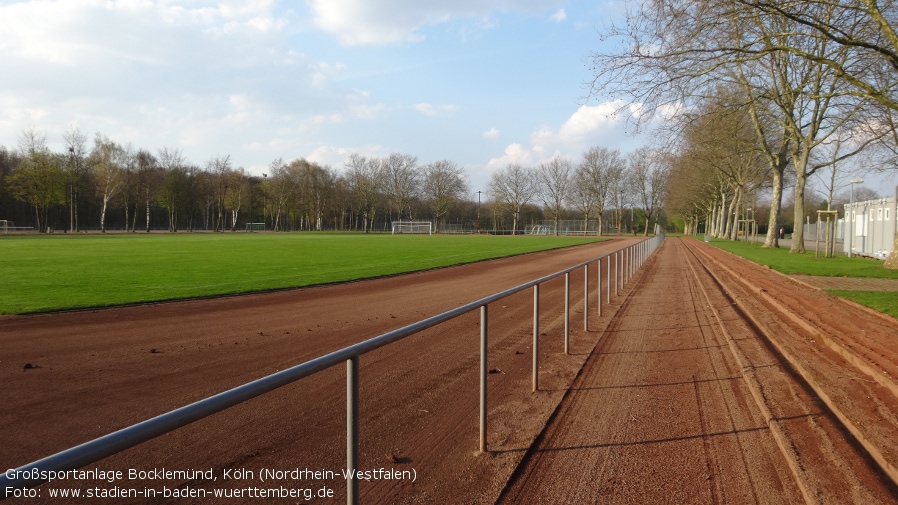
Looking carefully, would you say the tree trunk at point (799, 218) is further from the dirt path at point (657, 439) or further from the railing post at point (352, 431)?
the railing post at point (352, 431)

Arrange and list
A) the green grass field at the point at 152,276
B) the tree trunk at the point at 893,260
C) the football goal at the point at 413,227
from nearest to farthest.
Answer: the green grass field at the point at 152,276
the tree trunk at the point at 893,260
the football goal at the point at 413,227

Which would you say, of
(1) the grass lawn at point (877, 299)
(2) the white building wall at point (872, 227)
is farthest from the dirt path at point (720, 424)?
(2) the white building wall at point (872, 227)

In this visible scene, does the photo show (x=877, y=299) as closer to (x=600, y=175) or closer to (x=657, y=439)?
(x=657, y=439)

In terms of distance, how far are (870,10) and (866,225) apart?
2287 centimetres

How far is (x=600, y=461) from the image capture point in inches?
156

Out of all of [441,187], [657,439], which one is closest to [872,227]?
[657,439]

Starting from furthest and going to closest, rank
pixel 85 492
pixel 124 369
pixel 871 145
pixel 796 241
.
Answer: pixel 796 241 → pixel 871 145 → pixel 124 369 → pixel 85 492

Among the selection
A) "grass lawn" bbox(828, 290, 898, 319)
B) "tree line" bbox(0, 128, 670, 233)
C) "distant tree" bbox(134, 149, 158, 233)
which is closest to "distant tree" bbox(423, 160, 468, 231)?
"tree line" bbox(0, 128, 670, 233)

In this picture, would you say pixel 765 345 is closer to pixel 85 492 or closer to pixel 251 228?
pixel 85 492

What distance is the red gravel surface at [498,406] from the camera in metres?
3.62

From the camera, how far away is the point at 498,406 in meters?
5.14

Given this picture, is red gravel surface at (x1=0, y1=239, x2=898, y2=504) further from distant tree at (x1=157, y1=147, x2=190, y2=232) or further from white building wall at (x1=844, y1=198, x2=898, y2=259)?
distant tree at (x1=157, y1=147, x2=190, y2=232)

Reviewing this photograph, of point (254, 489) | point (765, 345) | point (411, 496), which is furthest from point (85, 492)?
point (765, 345)

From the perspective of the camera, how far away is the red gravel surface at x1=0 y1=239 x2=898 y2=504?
362 centimetres
